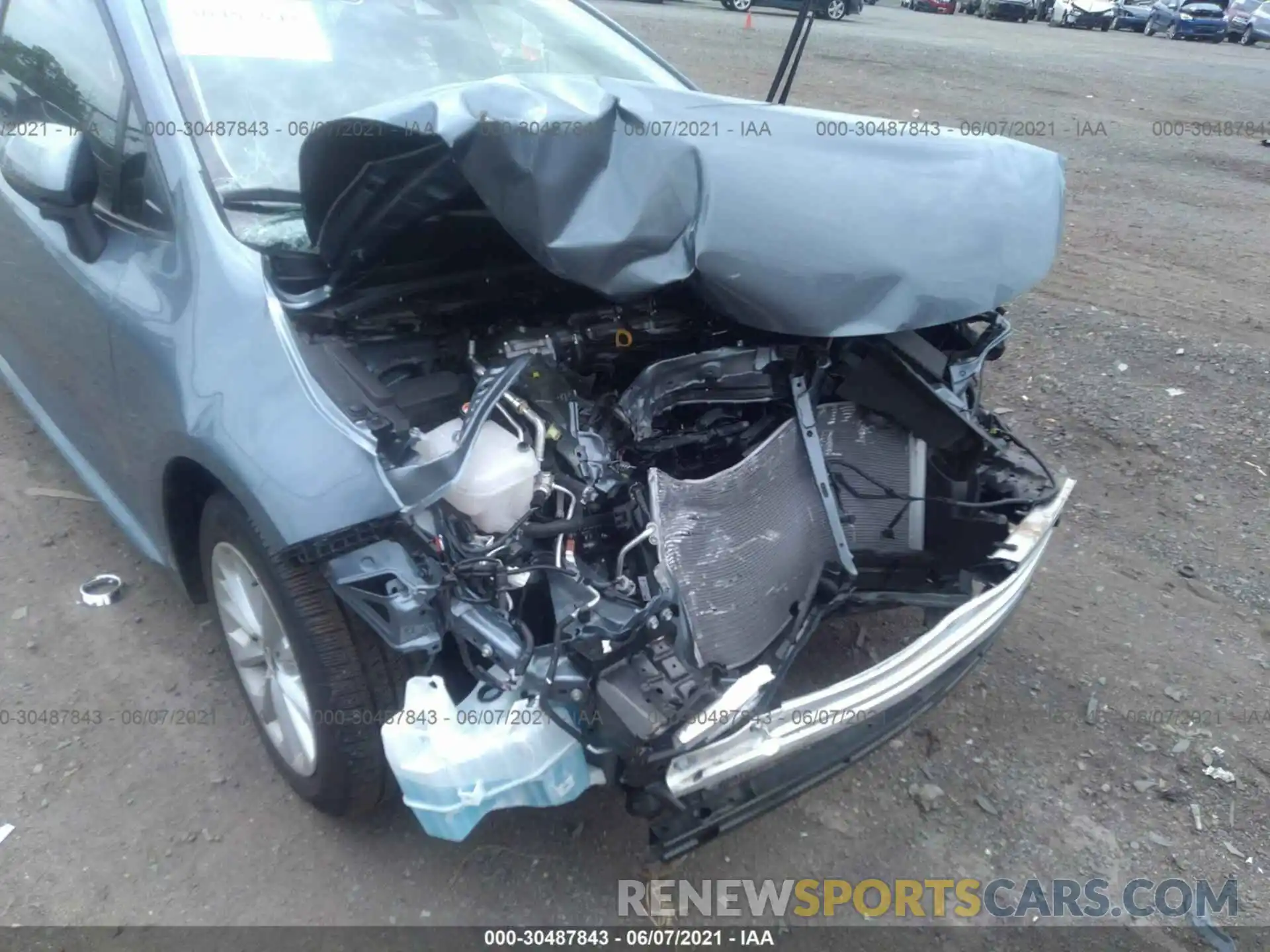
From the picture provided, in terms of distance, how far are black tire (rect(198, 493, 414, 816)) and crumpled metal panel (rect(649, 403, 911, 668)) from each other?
670 mm

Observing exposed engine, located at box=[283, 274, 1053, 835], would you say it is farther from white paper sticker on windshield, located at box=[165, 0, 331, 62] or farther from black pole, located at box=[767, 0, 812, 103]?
white paper sticker on windshield, located at box=[165, 0, 331, 62]

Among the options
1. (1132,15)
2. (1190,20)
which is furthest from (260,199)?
(1132,15)

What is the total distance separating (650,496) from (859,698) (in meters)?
0.65

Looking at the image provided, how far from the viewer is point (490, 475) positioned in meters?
2.06

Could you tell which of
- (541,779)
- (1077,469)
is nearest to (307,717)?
(541,779)

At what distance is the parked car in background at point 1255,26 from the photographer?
20923 mm

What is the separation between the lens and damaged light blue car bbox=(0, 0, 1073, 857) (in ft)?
6.29

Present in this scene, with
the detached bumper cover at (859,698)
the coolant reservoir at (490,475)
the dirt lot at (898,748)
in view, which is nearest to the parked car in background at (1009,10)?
the dirt lot at (898,748)

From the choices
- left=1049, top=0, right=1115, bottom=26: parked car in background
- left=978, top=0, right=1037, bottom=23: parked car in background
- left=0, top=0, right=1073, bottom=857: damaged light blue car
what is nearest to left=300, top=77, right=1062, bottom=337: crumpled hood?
left=0, top=0, right=1073, bottom=857: damaged light blue car

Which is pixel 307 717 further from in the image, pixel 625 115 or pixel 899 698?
pixel 625 115

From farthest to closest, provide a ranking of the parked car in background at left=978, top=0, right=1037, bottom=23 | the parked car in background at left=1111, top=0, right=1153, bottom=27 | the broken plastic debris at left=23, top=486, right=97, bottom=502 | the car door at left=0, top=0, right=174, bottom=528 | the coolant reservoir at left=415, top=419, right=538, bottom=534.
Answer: the parked car in background at left=978, top=0, right=1037, bottom=23 < the parked car in background at left=1111, top=0, right=1153, bottom=27 < the broken plastic debris at left=23, top=486, right=97, bottom=502 < the car door at left=0, top=0, right=174, bottom=528 < the coolant reservoir at left=415, top=419, right=538, bottom=534

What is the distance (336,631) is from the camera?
2102 mm

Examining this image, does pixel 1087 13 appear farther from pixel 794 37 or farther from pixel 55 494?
pixel 55 494

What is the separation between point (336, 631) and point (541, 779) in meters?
0.57
